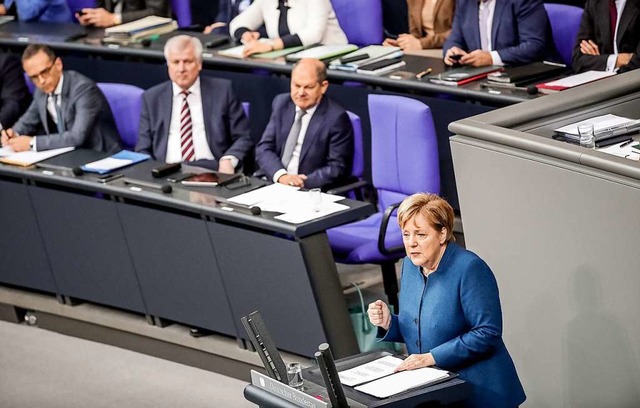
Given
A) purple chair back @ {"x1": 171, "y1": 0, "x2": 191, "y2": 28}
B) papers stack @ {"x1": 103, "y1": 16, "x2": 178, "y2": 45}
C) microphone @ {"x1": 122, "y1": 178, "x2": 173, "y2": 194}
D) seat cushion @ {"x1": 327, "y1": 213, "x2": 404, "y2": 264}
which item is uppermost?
papers stack @ {"x1": 103, "y1": 16, "x2": 178, "y2": 45}

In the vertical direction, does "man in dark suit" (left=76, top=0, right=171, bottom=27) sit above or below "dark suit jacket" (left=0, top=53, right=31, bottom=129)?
above

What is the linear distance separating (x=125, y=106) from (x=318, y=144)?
4.59ft

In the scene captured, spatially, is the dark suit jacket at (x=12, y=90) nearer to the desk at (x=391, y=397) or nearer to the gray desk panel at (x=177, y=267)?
the gray desk panel at (x=177, y=267)

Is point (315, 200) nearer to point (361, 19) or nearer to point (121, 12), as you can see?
point (361, 19)

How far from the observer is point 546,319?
4.50 m

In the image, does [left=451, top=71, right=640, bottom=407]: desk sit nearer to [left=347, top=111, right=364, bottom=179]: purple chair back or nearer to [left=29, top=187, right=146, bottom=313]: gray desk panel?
[left=347, top=111, right=364, bottom=179]: purple chair back

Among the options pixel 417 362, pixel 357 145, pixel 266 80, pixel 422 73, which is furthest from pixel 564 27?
pixel 417 362

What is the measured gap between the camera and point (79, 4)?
9.88 metres

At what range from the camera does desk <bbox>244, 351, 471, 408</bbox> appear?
3.85 m

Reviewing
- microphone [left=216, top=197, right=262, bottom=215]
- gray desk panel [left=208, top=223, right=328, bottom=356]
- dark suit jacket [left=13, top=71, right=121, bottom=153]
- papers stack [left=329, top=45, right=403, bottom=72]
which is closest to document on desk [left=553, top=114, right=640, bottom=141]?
gray desk panel [left=208, top=223, right=328, bottom=356]

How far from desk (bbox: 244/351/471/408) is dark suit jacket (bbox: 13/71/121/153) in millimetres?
3298

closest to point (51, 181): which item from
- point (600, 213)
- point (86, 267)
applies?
point (86, 267)

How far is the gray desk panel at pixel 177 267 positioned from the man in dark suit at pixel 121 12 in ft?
10.7

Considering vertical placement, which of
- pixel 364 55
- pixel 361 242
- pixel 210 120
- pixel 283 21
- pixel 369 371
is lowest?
pixel 361 242
